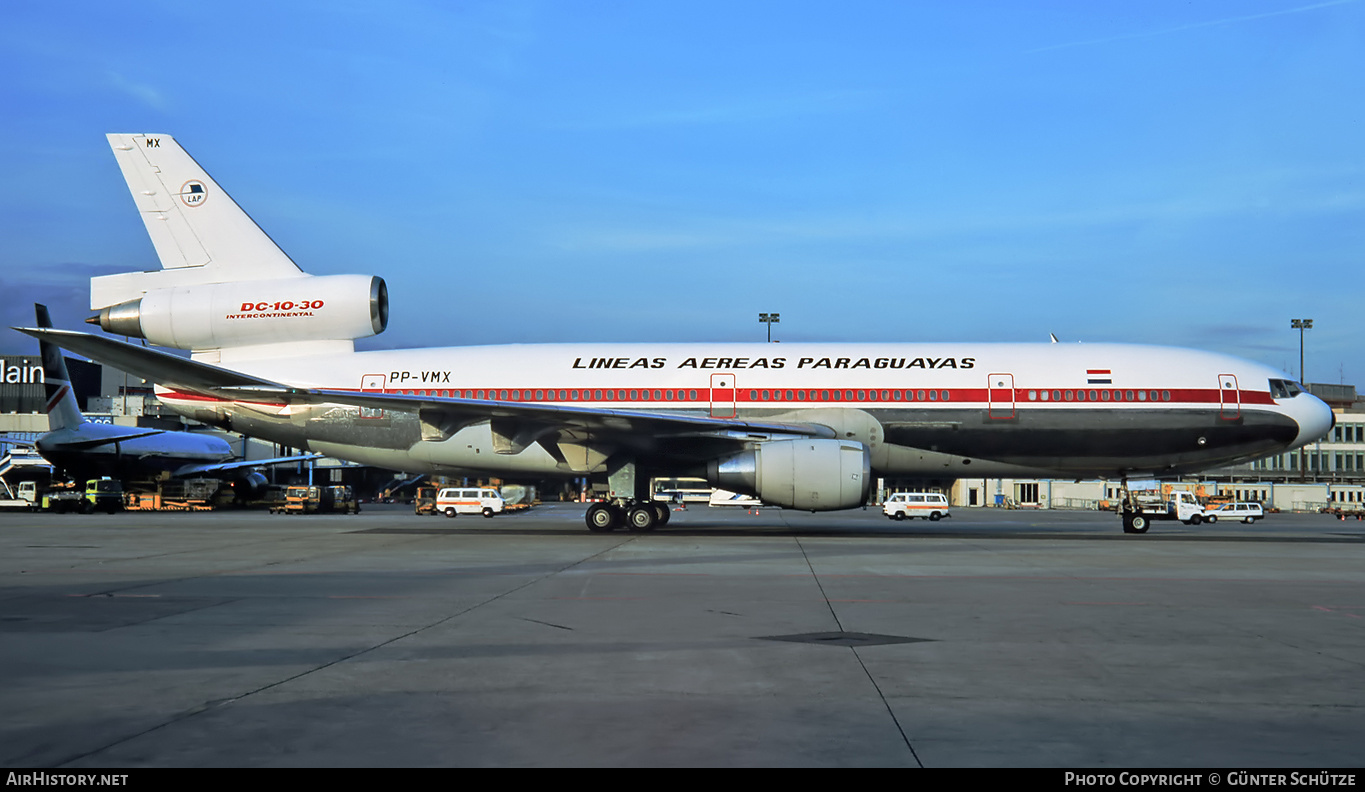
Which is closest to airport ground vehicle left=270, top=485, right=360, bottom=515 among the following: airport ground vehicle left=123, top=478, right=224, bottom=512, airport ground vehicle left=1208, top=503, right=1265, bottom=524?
airport ground vehicle left=123, top=478, right=224, bottom=512

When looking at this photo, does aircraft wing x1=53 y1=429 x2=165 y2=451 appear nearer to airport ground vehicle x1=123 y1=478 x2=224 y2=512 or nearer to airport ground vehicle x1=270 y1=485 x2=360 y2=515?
airport ground vehicle x1=123 y1=478 x2=224 y2=512

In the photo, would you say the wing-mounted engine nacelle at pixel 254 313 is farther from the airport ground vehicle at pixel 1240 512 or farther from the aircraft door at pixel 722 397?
the airport ground vehicle at pixel 1240 512

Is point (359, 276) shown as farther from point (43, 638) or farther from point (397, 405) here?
point (43, 638)

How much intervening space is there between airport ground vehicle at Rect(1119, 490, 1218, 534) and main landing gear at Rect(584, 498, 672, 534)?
10.9 meters

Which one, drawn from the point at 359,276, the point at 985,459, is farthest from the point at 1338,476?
the point at 359,276

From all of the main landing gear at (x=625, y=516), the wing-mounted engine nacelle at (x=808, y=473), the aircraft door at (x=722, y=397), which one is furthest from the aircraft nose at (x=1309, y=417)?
the main landing gear at (x=625, y=516)

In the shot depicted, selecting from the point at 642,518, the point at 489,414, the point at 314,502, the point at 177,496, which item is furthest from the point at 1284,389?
the point at 177,496

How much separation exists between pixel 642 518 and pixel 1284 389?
14416 millimetres

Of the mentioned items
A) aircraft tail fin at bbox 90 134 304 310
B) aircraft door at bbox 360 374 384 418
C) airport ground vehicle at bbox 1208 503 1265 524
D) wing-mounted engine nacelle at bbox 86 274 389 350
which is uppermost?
aircraft tail fin at bbox 90 134 304 310

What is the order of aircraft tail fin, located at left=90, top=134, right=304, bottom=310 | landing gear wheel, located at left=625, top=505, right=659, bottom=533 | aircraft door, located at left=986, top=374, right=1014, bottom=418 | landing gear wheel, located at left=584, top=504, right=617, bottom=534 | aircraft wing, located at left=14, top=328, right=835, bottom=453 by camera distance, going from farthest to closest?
landing gear wheel, located at left=584, top=504, right=617, bottom=534
aircraft tail fin, located at left=90, top=134, right=304, bottom=310
landing gear wheel, located at left=625, top=505, right=659, bottom=533
aircraft door, located at left=986, top=374, right=1014, bottom=418
aircraft wing, located at left=14, top=328, right=835, bottom=453

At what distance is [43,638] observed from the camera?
7.78 m

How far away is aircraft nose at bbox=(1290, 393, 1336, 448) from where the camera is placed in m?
22.1

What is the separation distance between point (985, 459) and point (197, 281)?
703 inches

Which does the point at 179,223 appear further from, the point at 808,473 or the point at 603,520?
the point at 808,473
